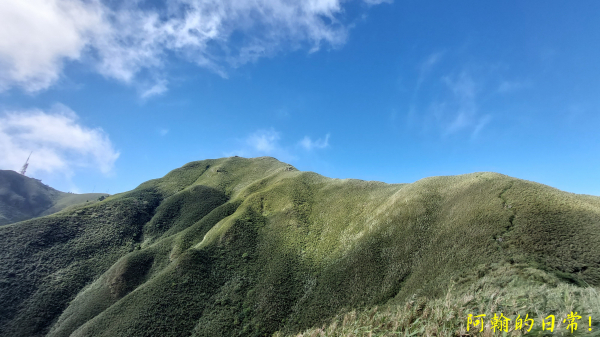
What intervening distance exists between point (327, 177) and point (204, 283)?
6011 cm

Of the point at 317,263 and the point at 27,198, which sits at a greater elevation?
the point at 27,198

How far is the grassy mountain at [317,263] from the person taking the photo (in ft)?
92.4

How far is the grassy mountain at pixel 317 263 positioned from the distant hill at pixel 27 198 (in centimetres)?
9714

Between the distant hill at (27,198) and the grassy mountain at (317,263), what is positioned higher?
the distant hill at (27,198)

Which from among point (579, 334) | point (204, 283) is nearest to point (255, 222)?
point (204, 283)

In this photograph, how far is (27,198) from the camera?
536 ft

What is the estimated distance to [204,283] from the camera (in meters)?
51.3

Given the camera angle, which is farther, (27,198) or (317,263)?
(27,198)

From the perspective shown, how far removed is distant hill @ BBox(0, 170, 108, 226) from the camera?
14325cm

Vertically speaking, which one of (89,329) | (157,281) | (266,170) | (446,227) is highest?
(266,170)

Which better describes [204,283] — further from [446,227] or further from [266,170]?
[266,170]

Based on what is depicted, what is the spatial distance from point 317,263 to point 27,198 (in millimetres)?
203049

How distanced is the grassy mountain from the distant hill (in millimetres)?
97136

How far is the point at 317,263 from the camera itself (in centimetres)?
5272
